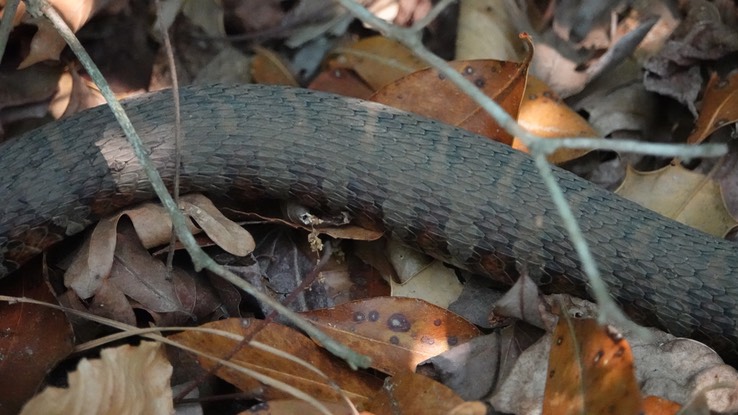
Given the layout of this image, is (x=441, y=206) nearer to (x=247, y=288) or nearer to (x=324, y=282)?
(x=324, y=282)

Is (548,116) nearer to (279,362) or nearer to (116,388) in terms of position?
(279,362)

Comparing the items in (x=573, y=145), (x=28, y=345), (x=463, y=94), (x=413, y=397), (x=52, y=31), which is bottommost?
(x=28, y=345)

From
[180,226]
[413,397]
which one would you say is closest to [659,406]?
[413,397]

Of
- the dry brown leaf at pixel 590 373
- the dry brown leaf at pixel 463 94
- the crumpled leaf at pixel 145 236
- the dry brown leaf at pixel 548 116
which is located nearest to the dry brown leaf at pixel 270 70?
the dry brown leaf at pixel 463 94

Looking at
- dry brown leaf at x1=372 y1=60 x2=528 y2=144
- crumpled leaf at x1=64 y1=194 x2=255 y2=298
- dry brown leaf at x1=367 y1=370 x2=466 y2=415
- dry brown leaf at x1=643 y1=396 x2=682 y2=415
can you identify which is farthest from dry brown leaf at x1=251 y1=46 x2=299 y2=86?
dry brown leaf at x1=643 y1=396 x2=682 y2=415

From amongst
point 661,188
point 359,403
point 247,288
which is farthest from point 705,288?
point 247,288

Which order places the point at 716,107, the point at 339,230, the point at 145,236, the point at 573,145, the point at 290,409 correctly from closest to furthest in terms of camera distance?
the point at 573,145 → the point at 290,409 → the point at 145,236 → the point at 339,230 → the point at 716,107

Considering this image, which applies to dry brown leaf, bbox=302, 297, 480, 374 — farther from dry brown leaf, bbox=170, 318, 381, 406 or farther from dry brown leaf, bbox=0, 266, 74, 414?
dry brown leaf, bbox=0, 266, 74, 414
